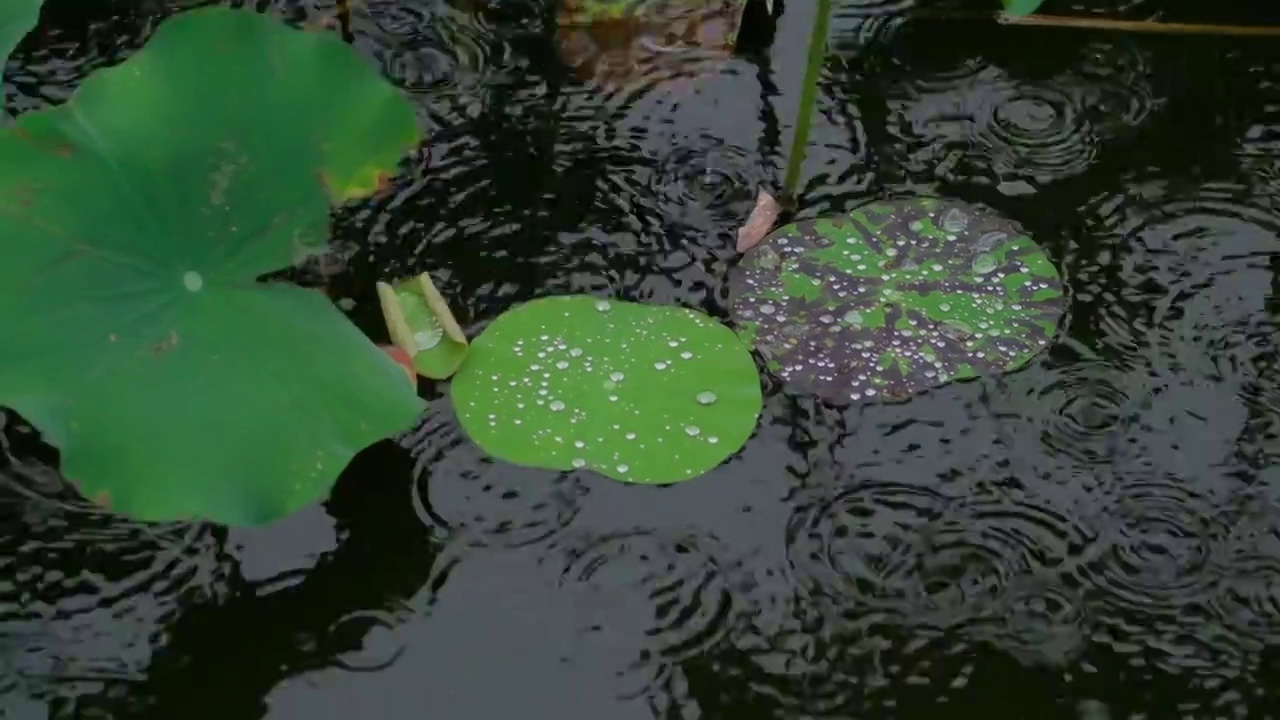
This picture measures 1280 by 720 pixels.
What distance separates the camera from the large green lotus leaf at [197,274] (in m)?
0.96

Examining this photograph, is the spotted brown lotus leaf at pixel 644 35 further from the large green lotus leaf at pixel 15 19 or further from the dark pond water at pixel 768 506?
the large green lotus leaf at pixel 15 19

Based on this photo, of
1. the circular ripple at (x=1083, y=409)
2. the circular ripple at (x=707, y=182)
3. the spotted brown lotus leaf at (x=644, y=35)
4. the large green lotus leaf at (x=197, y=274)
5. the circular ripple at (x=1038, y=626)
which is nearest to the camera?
the large green lotus leaf at (x=197, y=274)

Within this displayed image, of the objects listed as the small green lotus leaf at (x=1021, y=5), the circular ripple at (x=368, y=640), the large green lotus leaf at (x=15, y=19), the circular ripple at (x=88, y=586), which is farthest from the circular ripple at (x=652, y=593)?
the large green lotus leaf at (x=15, y=19)

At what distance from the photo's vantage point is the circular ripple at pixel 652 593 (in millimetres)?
1076

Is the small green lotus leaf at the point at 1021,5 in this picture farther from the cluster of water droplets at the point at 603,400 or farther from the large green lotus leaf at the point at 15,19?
the large green lotus leaf at the point at 15,19

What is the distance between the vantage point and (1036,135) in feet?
4.75

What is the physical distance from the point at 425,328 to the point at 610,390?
0.67ft

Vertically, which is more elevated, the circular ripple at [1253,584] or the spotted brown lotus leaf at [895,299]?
the spotted brown lotus leaf at [895,299]

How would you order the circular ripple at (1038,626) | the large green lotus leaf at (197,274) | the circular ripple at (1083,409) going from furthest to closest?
the circular ripple at (1083,409)
the circular ripple at (1038,626)
the large green lotus leaf at (197,274)

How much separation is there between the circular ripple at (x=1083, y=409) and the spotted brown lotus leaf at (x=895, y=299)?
4cm

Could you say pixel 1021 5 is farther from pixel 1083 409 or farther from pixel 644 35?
pixel 644 35

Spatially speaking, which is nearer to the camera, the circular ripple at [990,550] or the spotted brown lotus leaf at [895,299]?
the circular ripple at [990,550]

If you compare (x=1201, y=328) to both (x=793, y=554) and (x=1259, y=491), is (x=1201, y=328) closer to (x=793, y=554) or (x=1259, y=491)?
(x=1259, y=491)

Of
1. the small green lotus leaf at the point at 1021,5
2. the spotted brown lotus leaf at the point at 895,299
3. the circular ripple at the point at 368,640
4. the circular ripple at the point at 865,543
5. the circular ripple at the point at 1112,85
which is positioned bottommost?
the circular ripple at the point at 368,640
